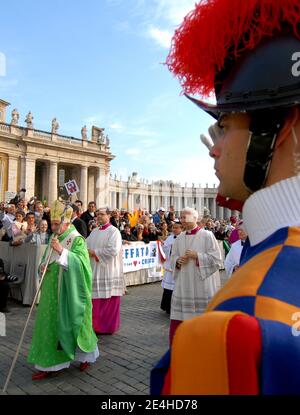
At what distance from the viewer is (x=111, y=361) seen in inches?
208

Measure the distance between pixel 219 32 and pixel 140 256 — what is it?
464 inches

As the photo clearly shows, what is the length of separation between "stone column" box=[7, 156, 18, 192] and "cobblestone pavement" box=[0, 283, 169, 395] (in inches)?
1310

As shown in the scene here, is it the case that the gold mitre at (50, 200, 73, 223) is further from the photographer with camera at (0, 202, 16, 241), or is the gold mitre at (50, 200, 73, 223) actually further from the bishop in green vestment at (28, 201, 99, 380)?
the photographer with camera at (0, 202, 16, 241)

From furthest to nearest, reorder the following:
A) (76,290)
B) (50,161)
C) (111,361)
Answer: (50,161), (111,361), (76,290)

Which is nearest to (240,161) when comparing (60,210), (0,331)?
(60,210)

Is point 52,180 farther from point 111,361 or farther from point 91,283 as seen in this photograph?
point 111,361

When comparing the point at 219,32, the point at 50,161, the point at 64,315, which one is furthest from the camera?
the point at 50,161

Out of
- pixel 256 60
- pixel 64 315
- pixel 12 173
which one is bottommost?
pixel 64 315

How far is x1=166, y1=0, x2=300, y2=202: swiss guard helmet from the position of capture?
3.13ft

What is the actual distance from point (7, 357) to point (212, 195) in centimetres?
8880

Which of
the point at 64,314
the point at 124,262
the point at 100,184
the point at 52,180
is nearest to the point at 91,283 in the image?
the point at 64,314

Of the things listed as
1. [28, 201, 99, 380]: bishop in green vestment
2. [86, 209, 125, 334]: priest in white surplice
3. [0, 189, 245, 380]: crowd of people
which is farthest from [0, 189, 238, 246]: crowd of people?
[28, 201, 99, 380]: bishop in green vestment

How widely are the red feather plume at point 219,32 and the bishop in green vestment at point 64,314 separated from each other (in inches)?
157
